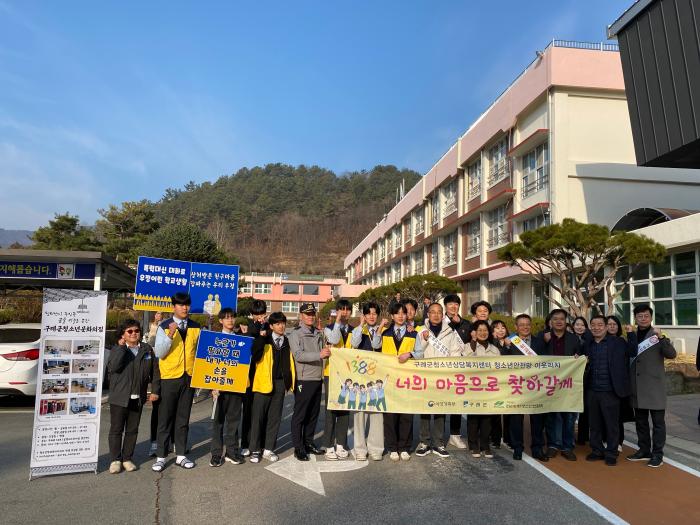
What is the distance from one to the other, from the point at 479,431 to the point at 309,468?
2.29 metres

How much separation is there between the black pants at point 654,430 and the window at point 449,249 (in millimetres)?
28558

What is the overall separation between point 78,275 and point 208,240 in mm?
20983

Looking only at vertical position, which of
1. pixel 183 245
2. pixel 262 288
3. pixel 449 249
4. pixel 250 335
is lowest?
pixel 250 335

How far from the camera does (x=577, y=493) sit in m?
5.34

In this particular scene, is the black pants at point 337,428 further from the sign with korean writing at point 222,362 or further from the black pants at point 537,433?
the black pants at point 537,433

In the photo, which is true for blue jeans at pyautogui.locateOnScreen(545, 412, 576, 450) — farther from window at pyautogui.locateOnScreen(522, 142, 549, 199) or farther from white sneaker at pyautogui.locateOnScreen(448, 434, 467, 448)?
window at pyautogui.locateOnScreen(522, 142, 549, 199)

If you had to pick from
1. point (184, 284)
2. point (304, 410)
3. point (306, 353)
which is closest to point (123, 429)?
point (304, 410)

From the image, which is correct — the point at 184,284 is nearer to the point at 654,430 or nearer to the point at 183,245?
the point at 654,430

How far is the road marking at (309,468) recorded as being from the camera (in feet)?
18.5

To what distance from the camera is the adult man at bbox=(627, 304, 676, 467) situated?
21.1 feet

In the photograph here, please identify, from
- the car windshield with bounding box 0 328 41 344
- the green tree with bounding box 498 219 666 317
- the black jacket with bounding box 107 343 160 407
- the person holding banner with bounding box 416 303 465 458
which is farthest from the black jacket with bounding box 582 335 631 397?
the car windshield with bounding box 0 328 41 344

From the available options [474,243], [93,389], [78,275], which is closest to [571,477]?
[93,389]

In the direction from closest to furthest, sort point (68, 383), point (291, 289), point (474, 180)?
point (68, 383)
point (474, 180)
point (291, 289)

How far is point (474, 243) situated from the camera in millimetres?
31938
